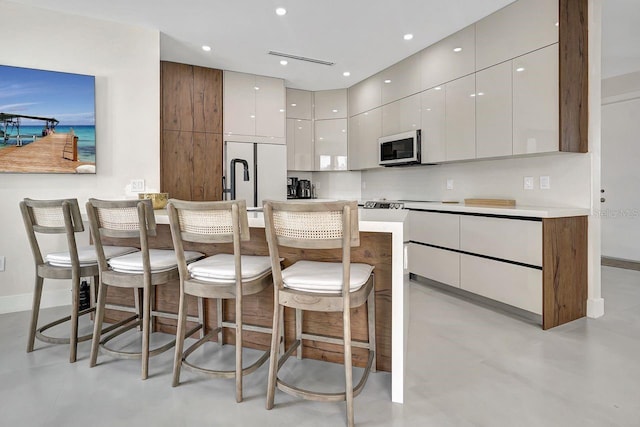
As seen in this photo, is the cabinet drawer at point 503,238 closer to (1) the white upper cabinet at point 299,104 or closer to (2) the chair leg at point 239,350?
(2) the chair leg at point 239,350

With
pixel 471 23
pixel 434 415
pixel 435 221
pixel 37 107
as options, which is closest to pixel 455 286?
pixel 435 221

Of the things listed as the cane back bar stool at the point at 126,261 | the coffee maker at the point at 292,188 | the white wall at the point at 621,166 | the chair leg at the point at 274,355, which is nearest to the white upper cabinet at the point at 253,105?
the coffee maker at the point at 292,188

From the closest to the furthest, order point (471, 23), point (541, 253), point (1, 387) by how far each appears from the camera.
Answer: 1. point (1, 387)
2. point (541, 253)
3. point (471, 23)

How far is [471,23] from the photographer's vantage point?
3.43 m

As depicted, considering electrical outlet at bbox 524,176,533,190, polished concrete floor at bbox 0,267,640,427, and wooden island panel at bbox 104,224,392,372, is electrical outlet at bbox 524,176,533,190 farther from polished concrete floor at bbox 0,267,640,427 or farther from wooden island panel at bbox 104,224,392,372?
wooden island panel at bbox 104,224,392,372

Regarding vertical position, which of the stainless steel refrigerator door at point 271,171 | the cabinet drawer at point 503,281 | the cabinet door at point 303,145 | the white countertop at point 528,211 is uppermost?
the cabinet door at point 303,145

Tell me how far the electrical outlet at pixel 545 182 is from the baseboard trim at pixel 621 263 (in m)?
2.58

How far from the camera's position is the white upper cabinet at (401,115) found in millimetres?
4215

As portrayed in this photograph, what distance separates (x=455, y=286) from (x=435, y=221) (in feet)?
2.21

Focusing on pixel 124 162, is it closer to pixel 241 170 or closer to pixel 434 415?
pixel 241 170

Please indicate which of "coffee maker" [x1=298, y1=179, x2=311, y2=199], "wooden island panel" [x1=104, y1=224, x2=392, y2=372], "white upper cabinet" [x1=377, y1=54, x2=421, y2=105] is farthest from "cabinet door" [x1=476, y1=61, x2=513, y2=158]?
"coffee maker" [x1=298, y1=179, x2=311, y2=199]

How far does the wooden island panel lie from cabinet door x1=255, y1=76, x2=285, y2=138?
8.96 ft

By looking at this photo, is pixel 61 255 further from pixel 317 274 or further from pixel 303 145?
pixel 303 145

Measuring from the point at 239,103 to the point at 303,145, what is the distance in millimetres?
1210
